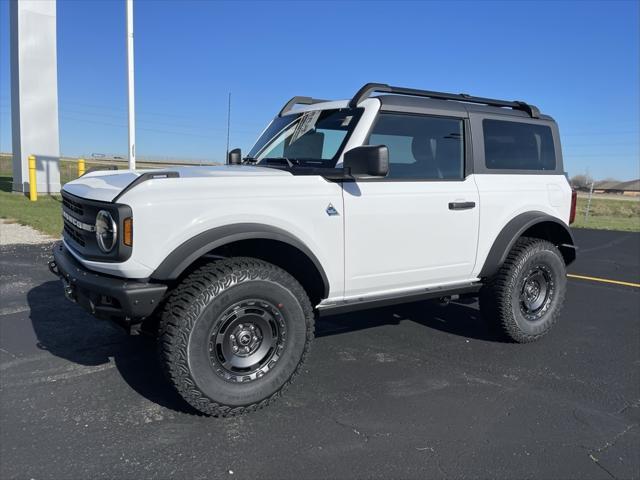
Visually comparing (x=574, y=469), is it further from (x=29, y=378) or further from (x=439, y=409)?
(x=29, y=378)

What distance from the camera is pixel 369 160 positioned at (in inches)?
133

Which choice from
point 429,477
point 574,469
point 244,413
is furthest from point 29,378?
point 574,469

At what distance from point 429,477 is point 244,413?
1192mm

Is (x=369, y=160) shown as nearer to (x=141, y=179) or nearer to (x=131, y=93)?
(x=141, y=179)

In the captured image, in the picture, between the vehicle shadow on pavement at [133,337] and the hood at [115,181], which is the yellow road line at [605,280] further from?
the hood at [115,181]

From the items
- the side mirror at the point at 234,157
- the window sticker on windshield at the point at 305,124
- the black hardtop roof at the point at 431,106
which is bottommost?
the side mirror at the point at 234,157

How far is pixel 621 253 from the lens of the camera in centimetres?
Result: 1093

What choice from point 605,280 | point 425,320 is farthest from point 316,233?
point 605,280

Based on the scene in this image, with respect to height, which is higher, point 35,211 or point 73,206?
Answer: point 73,206

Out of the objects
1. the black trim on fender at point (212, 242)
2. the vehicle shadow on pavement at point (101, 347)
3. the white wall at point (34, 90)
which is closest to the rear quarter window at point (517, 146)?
the black trim on fender at point (212, 242)

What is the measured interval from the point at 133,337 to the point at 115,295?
1774 millimetres

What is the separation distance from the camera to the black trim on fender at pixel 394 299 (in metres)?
3.70

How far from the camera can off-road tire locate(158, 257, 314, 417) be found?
9.84 feet

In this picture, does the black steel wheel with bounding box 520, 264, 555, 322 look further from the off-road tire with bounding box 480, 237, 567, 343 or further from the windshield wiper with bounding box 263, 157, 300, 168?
the windshield wiper with bounding box 263, 157, 300, 168
